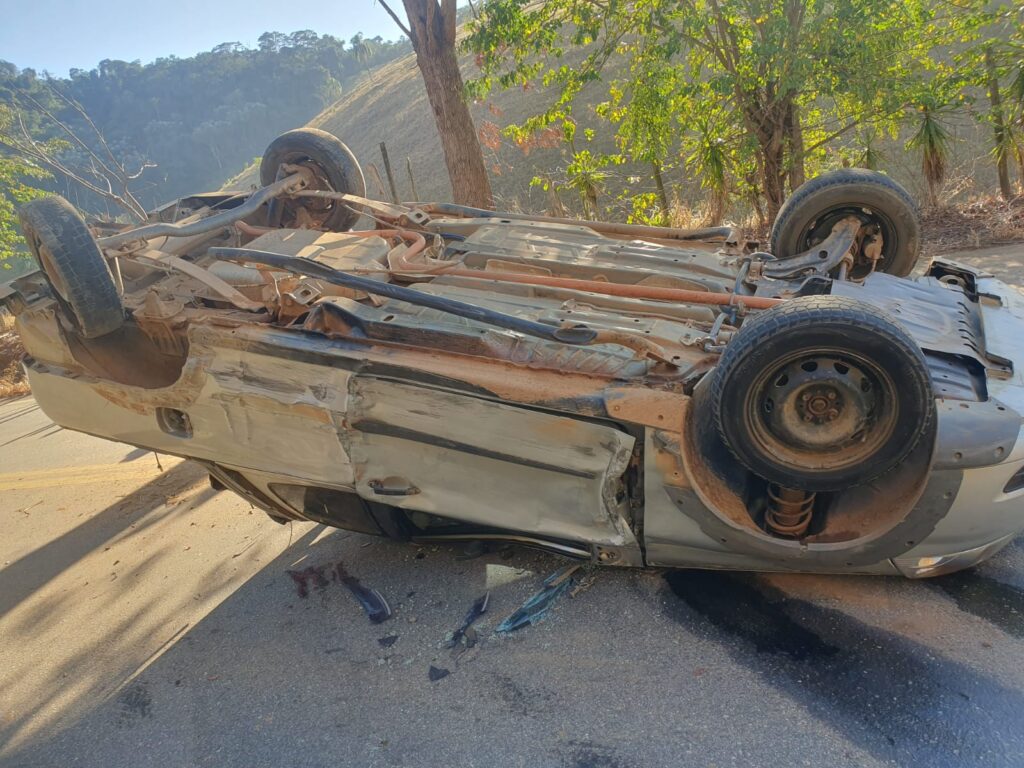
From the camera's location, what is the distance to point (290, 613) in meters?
3.63

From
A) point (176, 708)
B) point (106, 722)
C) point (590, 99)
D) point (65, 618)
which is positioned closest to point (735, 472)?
point (176, 708)

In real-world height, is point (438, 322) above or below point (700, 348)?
above

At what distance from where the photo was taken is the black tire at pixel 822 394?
7.86 ft

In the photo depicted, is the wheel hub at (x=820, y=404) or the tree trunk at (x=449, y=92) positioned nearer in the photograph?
the wheel hub at (x=820, y=404)

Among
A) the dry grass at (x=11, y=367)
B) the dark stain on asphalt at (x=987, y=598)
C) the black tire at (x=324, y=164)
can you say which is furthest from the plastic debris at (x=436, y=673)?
the dry grass at (x=11, y=367)

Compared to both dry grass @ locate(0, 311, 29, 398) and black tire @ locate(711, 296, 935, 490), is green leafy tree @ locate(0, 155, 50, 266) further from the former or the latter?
black tire @ locate(711, 296, 935, 490)

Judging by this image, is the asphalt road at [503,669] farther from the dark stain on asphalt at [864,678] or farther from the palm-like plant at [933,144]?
the palm-like plant at [933,144]

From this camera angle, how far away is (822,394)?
2502 millimetres

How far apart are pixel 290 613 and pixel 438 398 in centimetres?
154

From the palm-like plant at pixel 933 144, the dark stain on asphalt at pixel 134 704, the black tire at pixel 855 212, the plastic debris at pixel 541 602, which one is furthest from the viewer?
the palm-like plant at pixel 933 144

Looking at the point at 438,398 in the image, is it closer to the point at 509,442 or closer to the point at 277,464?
the point at 509,442

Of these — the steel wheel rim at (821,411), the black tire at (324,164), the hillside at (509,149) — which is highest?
the black tire at (324,164)

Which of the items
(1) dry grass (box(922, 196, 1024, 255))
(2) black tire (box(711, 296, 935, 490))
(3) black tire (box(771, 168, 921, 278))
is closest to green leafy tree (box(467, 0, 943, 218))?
(1) dry grass (box(922, 196, 1024, 255))

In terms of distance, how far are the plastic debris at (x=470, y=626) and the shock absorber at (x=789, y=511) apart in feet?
4.41
